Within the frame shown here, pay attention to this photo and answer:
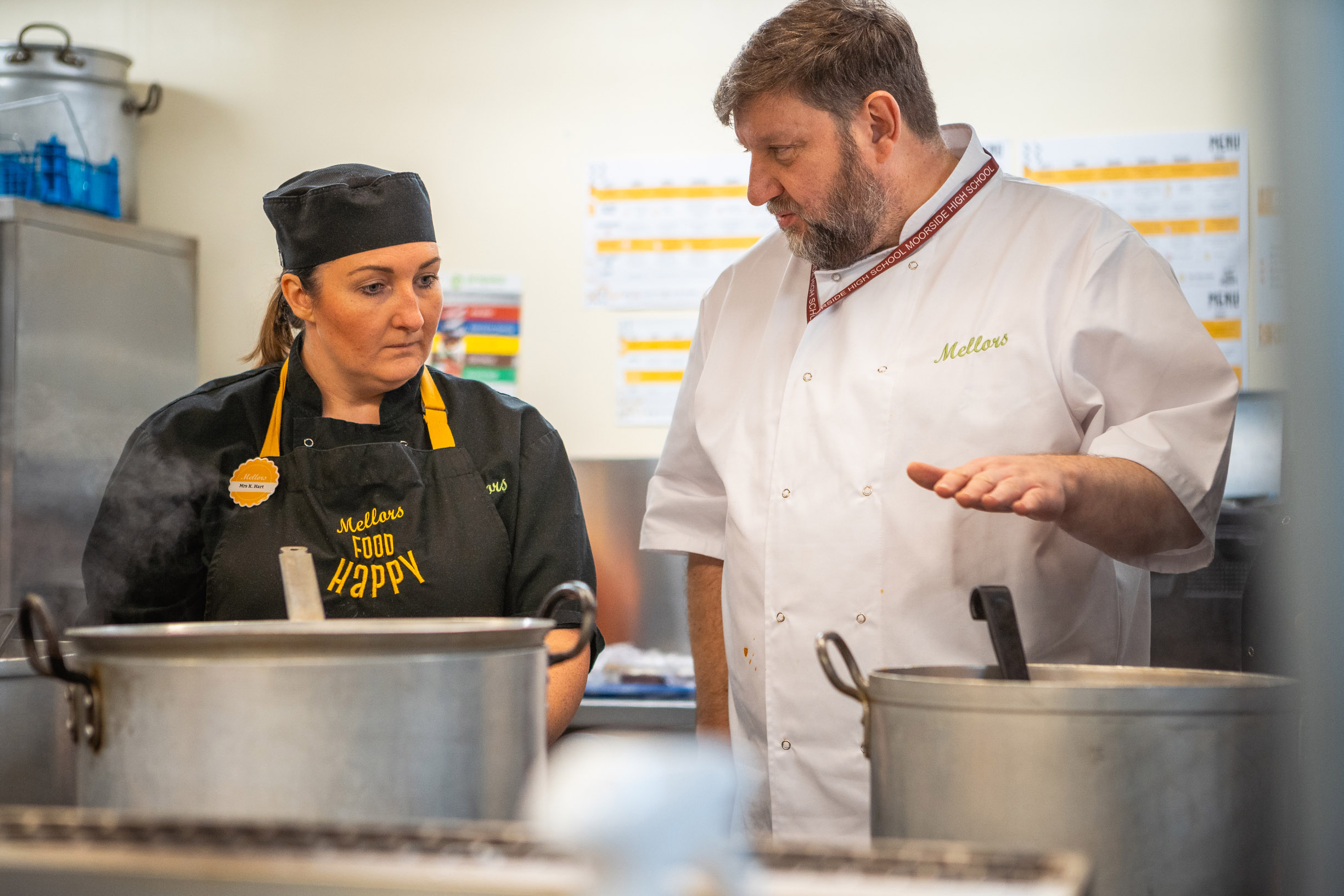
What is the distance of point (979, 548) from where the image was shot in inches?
51.6

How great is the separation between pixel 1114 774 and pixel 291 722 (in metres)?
0.47

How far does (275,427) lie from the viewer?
1.52 metres

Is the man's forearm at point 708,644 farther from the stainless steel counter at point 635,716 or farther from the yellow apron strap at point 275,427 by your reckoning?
the stainless steel counter at point 635,716

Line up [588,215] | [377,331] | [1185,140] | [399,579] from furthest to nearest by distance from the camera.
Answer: [588,215], [1185,140], [377,331], [399,579]

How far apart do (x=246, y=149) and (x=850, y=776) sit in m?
2.67

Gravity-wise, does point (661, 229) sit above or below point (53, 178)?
below

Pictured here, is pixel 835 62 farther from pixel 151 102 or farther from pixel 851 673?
pixel 151 102

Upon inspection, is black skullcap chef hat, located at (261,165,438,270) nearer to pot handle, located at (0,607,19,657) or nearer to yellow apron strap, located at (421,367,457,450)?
yellow apron strap, located at (421,367,457,450)

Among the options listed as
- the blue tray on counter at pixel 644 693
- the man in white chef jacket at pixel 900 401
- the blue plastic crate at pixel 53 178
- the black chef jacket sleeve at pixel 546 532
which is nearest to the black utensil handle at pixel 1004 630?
the man in white chef jacket at pixel 900 401

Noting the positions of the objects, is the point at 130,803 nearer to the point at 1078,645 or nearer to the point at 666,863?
the point at 666,863

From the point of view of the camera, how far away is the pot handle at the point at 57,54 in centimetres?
295

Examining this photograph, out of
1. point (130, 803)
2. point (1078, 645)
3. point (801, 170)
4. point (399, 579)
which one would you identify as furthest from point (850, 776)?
point (130, 803)

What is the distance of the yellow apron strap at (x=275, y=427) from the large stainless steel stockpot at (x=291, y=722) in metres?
0.75

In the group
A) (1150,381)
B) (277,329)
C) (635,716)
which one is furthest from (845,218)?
(635,716)
